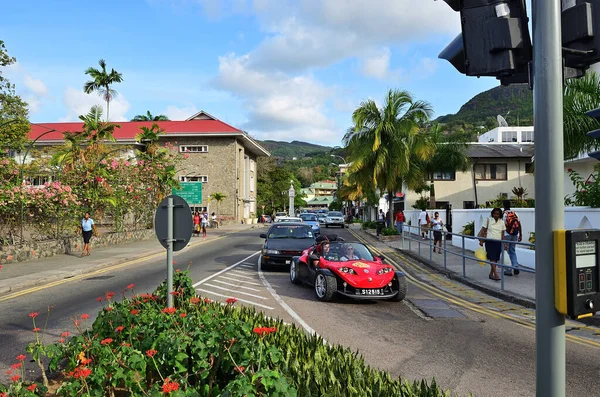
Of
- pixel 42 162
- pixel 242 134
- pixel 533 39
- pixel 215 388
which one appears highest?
pixel 242 134

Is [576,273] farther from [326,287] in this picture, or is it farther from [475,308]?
[475,308]

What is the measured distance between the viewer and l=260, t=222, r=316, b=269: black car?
14.5m

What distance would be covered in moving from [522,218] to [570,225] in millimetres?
3905

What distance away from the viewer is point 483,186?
137 feet

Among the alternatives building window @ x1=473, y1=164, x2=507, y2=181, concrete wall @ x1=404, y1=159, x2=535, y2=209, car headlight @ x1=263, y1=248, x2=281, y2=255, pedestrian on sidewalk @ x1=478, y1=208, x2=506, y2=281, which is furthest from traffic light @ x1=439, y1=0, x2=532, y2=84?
building window @ x1=473, y1=164, x2=507, y2=181

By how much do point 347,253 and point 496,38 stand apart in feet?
27.6

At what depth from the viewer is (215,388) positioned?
3697 millimetres

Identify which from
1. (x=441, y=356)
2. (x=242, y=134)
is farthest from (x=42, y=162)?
(x=441, y=356)

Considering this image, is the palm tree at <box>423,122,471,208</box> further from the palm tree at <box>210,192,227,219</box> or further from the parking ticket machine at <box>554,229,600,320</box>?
the parking ticket machine at <box>554,229,600,320</box>

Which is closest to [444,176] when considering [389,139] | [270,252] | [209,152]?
[389,139]

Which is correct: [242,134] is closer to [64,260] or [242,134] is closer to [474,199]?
[474,199]

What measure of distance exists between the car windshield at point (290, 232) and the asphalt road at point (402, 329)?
293 centimetres

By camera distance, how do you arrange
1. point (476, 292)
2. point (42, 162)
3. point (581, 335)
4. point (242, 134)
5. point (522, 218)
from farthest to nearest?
point (242, 134), point (42, 162), point (522, 218), point (476, 292), point (581, 335)

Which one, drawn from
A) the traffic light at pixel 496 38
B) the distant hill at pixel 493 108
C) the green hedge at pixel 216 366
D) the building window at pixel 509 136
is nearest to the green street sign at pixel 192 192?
the green hedge at pixel 216 366
